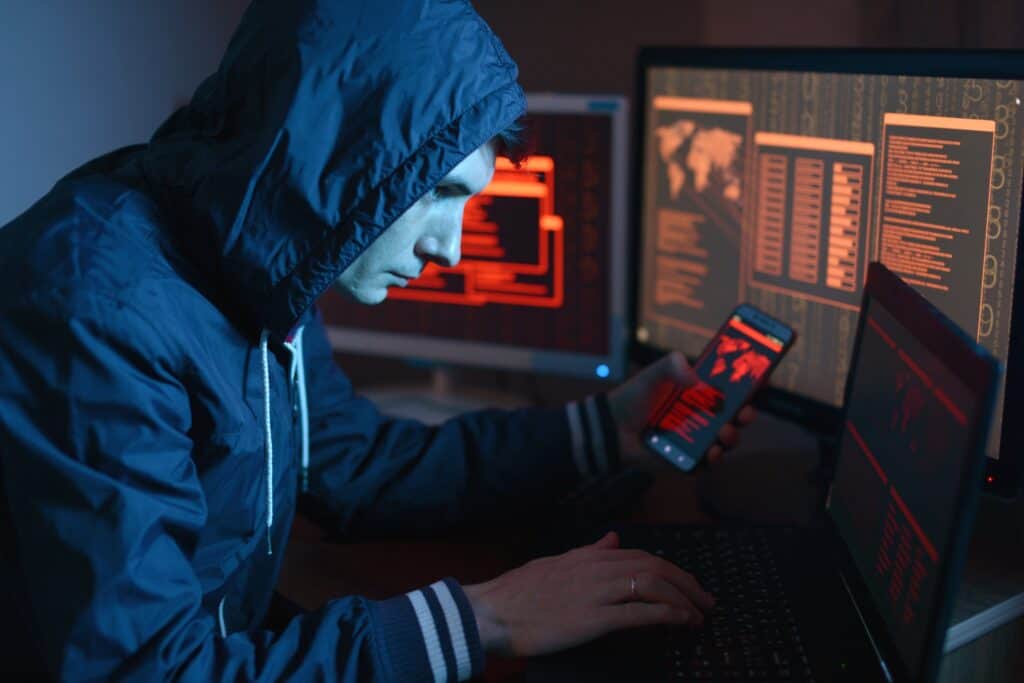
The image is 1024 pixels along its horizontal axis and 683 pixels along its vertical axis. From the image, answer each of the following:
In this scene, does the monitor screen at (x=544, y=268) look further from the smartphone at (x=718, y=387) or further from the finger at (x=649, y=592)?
the finger at (x=649, y=592)

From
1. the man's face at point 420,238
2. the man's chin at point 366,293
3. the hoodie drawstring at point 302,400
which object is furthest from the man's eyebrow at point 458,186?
the hoodie drawstring at point 302,400

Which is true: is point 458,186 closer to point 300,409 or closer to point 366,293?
point 366,293

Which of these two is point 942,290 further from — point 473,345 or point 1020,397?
point 473,345

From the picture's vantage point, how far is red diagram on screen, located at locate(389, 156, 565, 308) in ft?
4.77

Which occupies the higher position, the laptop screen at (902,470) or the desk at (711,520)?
the laptop screen at (902,470)

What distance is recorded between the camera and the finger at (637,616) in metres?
0.88

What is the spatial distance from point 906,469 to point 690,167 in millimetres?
606

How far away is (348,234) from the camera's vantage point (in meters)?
0.90

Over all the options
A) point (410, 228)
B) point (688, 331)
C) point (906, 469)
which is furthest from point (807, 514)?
point (410, 228)

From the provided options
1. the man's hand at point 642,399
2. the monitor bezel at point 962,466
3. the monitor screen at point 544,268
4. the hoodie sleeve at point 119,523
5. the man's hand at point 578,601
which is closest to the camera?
the monitor bezel at point 962,466

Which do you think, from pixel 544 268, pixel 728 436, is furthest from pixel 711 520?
pixel 544 268

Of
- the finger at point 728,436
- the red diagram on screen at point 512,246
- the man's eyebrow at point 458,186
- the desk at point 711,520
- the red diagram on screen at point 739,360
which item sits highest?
the man's eyebrow at point 458,186

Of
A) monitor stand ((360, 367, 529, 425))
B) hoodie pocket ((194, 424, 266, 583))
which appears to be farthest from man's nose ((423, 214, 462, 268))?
monitor stand ((360, 367, 529, 425))

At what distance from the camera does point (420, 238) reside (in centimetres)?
101
